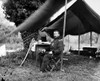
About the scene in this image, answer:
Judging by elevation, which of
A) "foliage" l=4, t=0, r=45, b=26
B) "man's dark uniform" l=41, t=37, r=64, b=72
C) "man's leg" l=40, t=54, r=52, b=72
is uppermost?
"foliage" l=4, t=0, r=45, b=26

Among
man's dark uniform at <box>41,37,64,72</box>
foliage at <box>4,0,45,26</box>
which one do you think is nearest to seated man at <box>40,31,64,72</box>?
man's dark uniform at <box>41,37,64,72</box>

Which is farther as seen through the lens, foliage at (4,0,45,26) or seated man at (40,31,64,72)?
foliage at (4,0,45,26)

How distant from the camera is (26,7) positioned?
8.63m

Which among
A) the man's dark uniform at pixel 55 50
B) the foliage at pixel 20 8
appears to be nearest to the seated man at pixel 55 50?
the man's dark uniform at pixel 55 50

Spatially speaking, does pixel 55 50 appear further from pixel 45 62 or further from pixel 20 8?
pixel 20 8

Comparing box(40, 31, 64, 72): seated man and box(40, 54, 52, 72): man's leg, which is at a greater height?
box(40, 31, 64, 72): seated man

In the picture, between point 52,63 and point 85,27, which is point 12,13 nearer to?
point 85,27

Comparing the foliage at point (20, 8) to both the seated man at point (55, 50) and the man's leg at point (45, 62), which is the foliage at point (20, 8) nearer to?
the seated man at point (55, 50)

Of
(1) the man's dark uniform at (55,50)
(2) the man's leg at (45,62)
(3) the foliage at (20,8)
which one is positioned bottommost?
(2) the man's leg at (45,62)

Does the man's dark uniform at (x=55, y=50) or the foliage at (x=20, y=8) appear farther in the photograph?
the foliage at (x=20, y=8)

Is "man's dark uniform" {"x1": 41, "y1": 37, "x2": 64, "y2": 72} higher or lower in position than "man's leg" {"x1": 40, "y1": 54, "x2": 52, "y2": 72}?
higher

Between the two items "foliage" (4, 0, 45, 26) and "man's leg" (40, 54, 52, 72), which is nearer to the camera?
"man's leg" (40, 54, 52, 72)

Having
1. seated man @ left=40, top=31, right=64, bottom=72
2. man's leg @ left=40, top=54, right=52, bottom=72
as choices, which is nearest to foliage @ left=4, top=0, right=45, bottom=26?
seated man @ left=40, top=31, right=64, bottom=72

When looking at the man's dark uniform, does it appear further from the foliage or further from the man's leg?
the foliage
